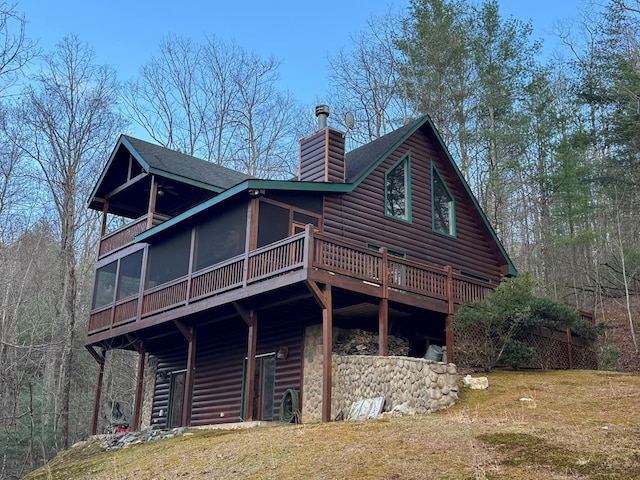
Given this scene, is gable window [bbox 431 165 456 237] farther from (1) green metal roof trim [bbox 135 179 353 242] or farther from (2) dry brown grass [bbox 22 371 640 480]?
(2) dry brown grass [bbox 22 371 640 480]

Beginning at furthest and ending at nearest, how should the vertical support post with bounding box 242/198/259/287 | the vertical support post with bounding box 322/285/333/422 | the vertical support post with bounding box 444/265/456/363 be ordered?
the vertical support post with bounding box 444/265/456/363, the vertical support post with bounding box 242/198/259/287, the vertical support post with bounding box 322/285/333/422

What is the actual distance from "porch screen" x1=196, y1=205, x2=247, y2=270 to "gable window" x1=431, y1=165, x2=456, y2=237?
5932 millimetres

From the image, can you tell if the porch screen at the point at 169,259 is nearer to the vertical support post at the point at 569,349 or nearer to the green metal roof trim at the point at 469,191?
the green metal roof trim at the point at 469,191

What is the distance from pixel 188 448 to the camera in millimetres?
11664

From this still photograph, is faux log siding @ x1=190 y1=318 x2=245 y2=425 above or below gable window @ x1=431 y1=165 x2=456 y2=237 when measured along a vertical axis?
below

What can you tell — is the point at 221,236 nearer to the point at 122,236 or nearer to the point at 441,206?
the point at 122,236

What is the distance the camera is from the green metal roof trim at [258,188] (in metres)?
15.9

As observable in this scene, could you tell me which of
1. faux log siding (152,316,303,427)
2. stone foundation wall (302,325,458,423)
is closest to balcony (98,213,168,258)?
faux log siding (152,316,303,427)

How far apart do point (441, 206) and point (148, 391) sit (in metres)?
11.7

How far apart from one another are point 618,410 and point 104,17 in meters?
15.8

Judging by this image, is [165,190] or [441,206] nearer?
[441,206]

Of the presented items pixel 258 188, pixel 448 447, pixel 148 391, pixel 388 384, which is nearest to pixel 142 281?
pixel 148 391

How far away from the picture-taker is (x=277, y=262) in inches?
588

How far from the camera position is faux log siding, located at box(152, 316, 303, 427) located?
56.9 ft
